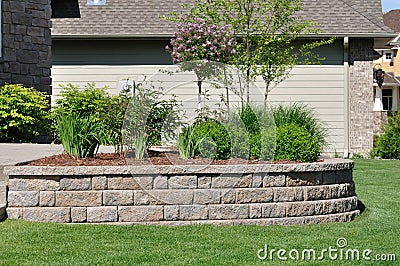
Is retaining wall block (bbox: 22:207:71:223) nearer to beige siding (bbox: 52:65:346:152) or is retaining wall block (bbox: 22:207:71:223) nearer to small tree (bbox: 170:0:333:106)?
small tree (bbox: 170:0:333:106)

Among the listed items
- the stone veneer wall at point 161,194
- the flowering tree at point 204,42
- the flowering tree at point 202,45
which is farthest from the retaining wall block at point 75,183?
the flowering tree at point 204,42

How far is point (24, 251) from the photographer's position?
209 inches

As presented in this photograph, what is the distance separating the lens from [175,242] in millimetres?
5777

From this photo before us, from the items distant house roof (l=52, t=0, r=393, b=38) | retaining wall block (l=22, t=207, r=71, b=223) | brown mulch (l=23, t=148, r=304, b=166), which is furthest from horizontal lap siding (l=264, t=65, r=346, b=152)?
retaining wall block (l=22, t=207, r=71, b=223)

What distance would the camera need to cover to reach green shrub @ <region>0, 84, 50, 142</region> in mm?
11227

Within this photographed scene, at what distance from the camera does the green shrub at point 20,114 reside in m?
11.2

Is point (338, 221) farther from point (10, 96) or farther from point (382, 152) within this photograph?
point (382, 152)

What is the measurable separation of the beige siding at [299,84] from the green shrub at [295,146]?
9236 millimetres

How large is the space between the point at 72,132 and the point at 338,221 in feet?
9.72

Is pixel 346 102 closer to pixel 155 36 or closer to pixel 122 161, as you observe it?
pixel 155 36

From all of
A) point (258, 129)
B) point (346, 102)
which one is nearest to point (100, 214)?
point (258, 129)

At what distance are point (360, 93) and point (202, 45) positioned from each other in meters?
5.86

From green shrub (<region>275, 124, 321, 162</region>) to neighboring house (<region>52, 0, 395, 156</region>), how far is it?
947 centimetres

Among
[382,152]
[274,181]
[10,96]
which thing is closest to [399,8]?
[382,152]
